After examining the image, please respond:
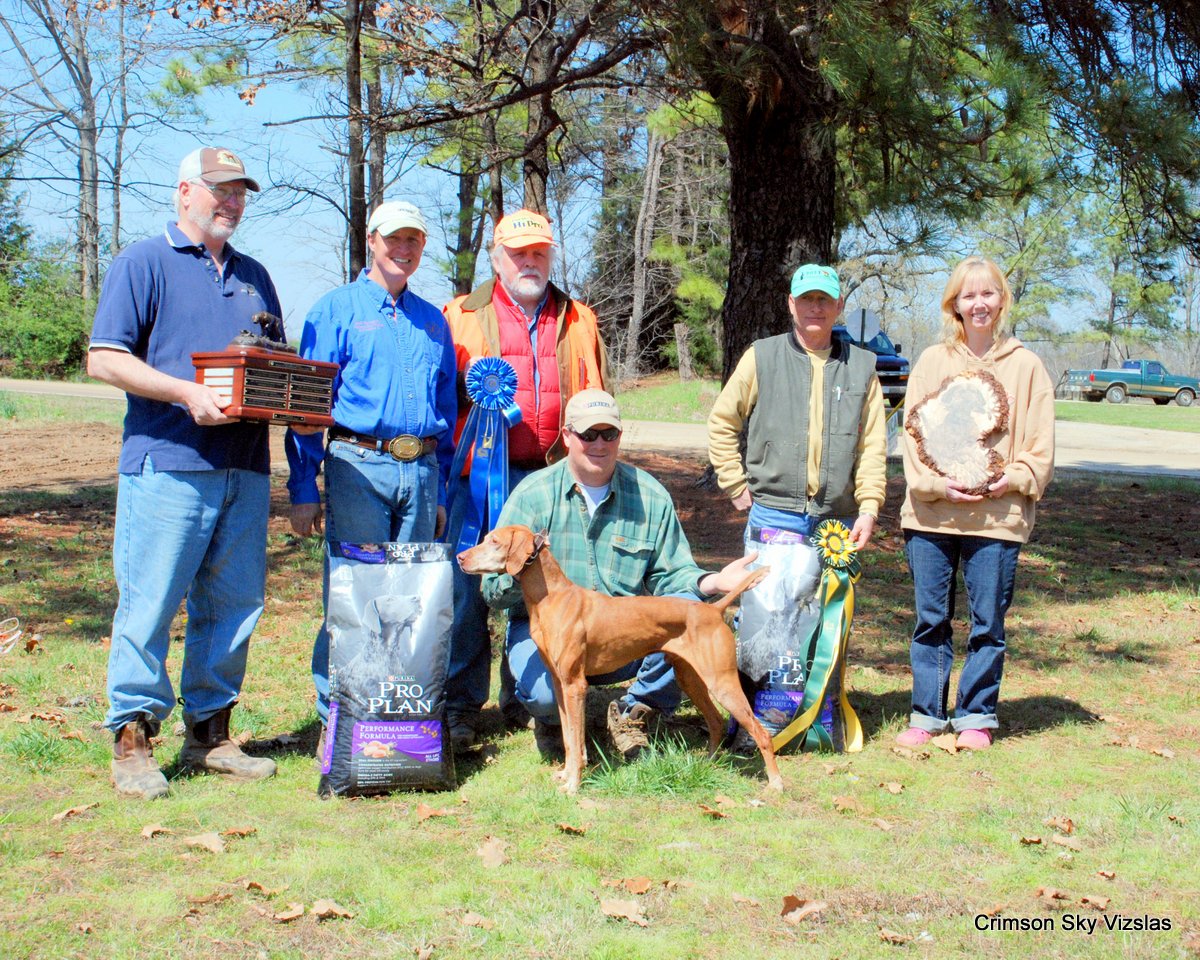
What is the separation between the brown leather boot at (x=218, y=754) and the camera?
4008 mm

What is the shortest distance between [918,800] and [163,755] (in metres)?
2.97

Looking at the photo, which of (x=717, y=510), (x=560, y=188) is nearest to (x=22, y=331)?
(x=560, y=188)

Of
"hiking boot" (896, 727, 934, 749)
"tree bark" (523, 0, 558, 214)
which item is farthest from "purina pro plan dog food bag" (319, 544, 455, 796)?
"tree bark" (523, 0, 558, 214)

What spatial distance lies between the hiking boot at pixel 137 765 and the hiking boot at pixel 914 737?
9.66ft

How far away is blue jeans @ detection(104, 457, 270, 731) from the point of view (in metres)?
3.72

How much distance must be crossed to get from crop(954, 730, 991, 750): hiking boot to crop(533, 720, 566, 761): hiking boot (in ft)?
5.51

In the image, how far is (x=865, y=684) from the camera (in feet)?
18.0

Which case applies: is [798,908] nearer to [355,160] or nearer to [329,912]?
[329,912]

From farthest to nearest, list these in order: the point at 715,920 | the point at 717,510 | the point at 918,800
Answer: the point at 717,510 < the point at 918,800 < the point at 715,920

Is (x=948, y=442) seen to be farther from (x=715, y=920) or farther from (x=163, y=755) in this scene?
(x=163, y=755)

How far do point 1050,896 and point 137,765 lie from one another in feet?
10.1

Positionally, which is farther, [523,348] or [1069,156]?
[1069,156]

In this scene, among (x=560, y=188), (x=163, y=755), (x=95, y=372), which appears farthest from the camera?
(x=560, y=188)

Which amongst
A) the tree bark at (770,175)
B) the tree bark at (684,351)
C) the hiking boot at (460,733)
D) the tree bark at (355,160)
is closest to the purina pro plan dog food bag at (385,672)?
the hiking boot at (460,733)
